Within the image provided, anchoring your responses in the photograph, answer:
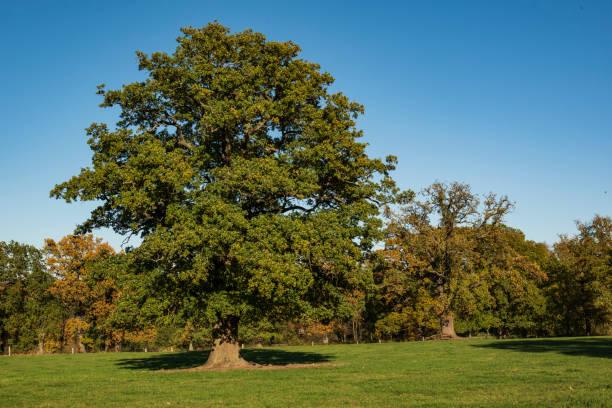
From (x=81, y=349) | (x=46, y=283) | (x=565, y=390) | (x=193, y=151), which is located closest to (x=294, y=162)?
(x=193, y=151)

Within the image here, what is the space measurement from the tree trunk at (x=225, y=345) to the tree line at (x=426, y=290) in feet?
56.5

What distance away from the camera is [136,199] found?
2088 centimetres

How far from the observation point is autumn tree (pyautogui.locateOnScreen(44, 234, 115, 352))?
6475 cm

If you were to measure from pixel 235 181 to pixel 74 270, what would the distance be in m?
54.6

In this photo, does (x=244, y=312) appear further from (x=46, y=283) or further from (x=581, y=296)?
(x=46, y=283)

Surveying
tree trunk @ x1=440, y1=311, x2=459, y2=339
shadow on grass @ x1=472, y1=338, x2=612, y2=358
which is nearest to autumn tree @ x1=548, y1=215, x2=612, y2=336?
tree trunk @ x1=440, y1=311, x2=459, y2=339

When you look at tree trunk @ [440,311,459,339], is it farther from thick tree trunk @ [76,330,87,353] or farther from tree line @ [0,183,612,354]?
thick tree trunk @ [76,330,87,353]

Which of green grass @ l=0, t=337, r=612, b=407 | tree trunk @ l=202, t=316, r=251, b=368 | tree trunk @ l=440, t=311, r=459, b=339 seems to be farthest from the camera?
tree trunk @ l=440, t=311, r=459, b=339

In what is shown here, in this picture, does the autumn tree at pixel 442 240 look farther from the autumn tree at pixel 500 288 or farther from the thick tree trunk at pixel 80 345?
the thick tree trunk at pixel 80 345

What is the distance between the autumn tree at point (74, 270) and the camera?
64.8 metres

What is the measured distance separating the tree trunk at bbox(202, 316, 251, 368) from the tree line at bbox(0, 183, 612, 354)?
56.5 ft

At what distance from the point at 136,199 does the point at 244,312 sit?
7.10 m

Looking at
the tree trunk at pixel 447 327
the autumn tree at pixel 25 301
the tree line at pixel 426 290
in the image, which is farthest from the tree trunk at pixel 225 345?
the autumn tree at pixel 25 301

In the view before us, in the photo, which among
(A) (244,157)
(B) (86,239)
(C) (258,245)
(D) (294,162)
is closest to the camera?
(C) (258,245)
